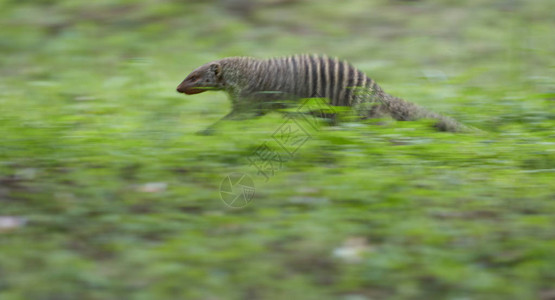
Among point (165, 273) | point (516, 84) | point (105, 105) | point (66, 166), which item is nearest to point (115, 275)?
point (165, 273)

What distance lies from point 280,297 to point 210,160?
3.83 ft

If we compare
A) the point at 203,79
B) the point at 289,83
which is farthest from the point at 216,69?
the point at 289,83

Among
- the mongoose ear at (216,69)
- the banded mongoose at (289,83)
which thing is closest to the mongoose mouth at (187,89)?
the banded mongoose at (289,83)

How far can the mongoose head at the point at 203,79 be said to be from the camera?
14.4 feet

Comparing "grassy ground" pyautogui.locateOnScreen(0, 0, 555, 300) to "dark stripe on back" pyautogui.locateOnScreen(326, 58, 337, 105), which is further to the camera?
"dark stripe on back" pyautogui.locateOnScreen(326, 58, 337, 105)

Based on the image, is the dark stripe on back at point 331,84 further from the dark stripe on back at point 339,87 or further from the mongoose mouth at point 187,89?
the mongoose mouth at point 187,89

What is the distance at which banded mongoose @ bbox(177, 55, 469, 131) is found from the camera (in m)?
4.37

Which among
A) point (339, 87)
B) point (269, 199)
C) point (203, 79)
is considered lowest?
point (269, 199)

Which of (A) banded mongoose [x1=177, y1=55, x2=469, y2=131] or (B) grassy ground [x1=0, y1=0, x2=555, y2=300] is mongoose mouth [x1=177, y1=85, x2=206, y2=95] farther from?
(B) grassy ground [x1=0, y1=0, x2=555, y2=300]

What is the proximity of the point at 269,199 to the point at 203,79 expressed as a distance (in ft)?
4.80

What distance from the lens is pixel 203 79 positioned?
14.5 ft

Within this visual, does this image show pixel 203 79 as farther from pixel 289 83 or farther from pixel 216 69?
pixel 289 83

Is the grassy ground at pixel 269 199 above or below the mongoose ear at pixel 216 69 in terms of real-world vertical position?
below

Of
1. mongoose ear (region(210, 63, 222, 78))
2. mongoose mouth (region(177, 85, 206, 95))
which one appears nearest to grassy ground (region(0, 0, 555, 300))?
mongoose mouth (region(177, 85, 206, 95))
